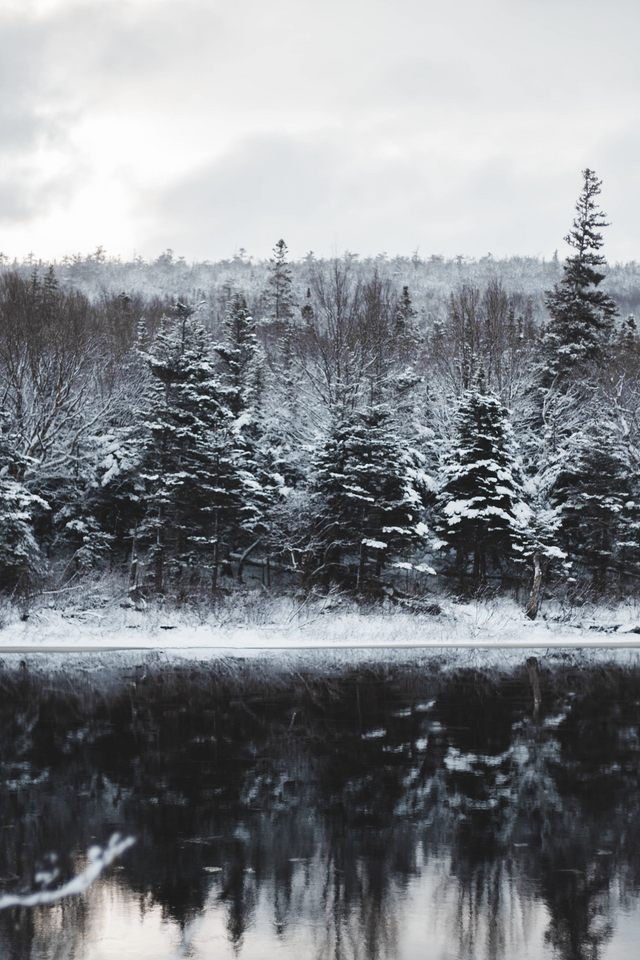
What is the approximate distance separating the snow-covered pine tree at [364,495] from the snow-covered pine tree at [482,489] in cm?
178

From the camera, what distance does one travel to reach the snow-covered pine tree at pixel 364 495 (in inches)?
1332

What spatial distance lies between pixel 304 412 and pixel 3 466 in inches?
568

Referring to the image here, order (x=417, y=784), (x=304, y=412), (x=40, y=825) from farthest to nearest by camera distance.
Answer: (x=304, y=412)
(x=417, y=784)
(x=40, y=825)

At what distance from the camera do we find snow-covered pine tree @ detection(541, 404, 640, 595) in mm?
37531

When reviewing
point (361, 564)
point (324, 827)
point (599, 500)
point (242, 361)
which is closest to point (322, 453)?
point (361, 564)

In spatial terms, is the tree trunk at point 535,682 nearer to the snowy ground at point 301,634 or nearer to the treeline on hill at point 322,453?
the snowy ground at point 301,634

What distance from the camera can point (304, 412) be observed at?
42375 millimetres

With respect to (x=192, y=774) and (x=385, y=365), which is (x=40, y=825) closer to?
(x=192, y=774)

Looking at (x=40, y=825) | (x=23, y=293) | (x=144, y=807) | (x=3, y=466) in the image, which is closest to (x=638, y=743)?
(x=144, y=807)

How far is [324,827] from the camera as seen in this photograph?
888 cm

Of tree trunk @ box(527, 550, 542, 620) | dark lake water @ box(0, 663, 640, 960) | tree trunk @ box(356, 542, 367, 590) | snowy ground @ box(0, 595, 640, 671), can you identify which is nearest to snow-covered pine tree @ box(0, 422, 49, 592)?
snowy ground @ box(0, 595, 640, 671)

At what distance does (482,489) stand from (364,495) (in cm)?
487

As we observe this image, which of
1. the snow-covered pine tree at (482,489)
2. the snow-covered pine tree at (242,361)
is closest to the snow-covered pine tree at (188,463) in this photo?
the snow-covered pine tree at (242,361)

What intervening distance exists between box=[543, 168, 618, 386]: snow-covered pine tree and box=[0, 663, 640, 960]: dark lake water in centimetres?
2999
